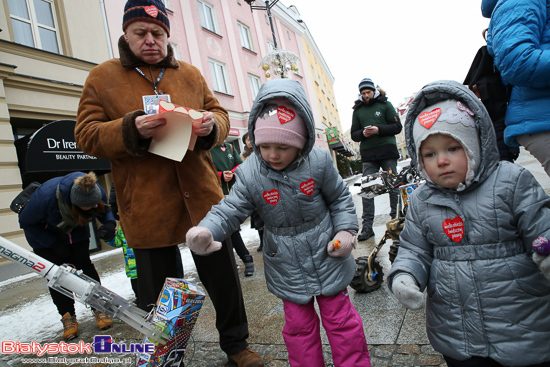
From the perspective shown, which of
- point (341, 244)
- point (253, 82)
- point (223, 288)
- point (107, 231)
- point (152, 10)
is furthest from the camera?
point (253, 82)

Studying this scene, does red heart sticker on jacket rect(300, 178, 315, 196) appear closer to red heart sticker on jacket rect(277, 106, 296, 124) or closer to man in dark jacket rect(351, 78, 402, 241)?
red heart sticker on jacket rect(277, 106, 296, 124)

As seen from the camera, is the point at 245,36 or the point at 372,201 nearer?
the point at 372,201

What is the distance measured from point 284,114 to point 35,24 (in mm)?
8883

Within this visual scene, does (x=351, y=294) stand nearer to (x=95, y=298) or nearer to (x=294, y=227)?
(x=294, y=227)

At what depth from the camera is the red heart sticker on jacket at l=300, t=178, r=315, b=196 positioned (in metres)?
1.69

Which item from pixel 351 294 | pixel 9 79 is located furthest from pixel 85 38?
pixel 351 294

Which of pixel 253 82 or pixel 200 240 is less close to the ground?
pixel 253 82

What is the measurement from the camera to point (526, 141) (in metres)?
1.83

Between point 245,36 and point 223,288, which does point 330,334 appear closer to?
point 223,288

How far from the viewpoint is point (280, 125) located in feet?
5.45

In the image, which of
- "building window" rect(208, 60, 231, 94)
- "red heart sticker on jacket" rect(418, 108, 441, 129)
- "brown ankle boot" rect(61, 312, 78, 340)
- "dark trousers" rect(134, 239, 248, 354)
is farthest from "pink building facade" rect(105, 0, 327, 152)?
"red heart sticker on jacket" rect(418, 108, 441, 129)

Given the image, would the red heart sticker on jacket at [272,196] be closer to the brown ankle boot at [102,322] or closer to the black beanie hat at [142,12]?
the black beanie hat at [142,12]

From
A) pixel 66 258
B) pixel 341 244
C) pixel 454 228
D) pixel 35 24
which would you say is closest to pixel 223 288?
pixel 341 244

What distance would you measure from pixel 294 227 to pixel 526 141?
1.28 meters
